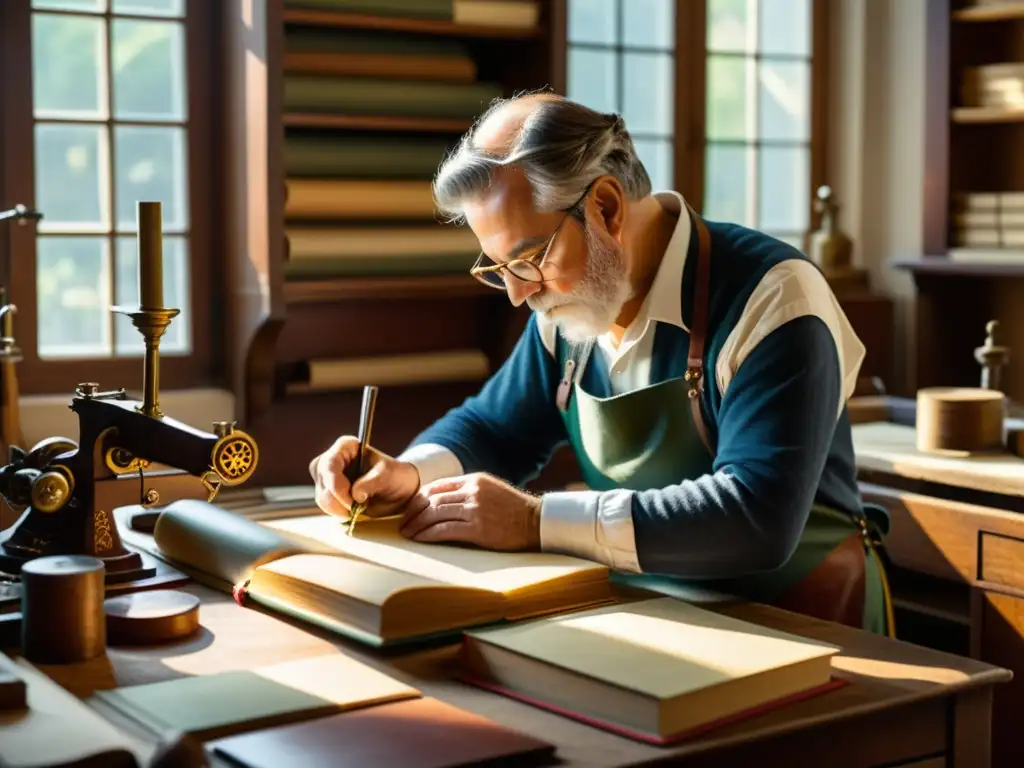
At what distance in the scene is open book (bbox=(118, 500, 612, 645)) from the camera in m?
1.75

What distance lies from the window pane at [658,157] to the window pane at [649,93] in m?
0.04

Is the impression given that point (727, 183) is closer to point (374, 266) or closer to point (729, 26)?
point (729, 26)

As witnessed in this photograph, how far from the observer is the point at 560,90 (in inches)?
161

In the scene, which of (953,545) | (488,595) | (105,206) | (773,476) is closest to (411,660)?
(488,595)

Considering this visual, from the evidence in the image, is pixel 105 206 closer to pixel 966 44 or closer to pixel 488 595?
pixel 488 595

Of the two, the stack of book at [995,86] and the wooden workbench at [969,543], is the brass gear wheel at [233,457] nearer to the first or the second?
the wooden workbench at [969,543]

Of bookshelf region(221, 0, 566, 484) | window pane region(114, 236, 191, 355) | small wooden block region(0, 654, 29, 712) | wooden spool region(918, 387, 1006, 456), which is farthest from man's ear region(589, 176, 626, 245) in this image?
window pane region(114, 236, 191, 355)

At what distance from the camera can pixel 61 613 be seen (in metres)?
1.66

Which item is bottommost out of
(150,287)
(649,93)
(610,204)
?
(150,287)

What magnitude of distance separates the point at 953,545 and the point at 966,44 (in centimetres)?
198

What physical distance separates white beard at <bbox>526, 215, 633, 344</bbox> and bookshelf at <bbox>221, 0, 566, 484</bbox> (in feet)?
A: 4.94

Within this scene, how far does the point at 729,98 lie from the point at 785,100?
0.25 meters

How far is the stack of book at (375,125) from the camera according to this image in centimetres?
389

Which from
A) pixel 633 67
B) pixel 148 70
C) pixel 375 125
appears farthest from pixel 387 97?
pixel 633 67
